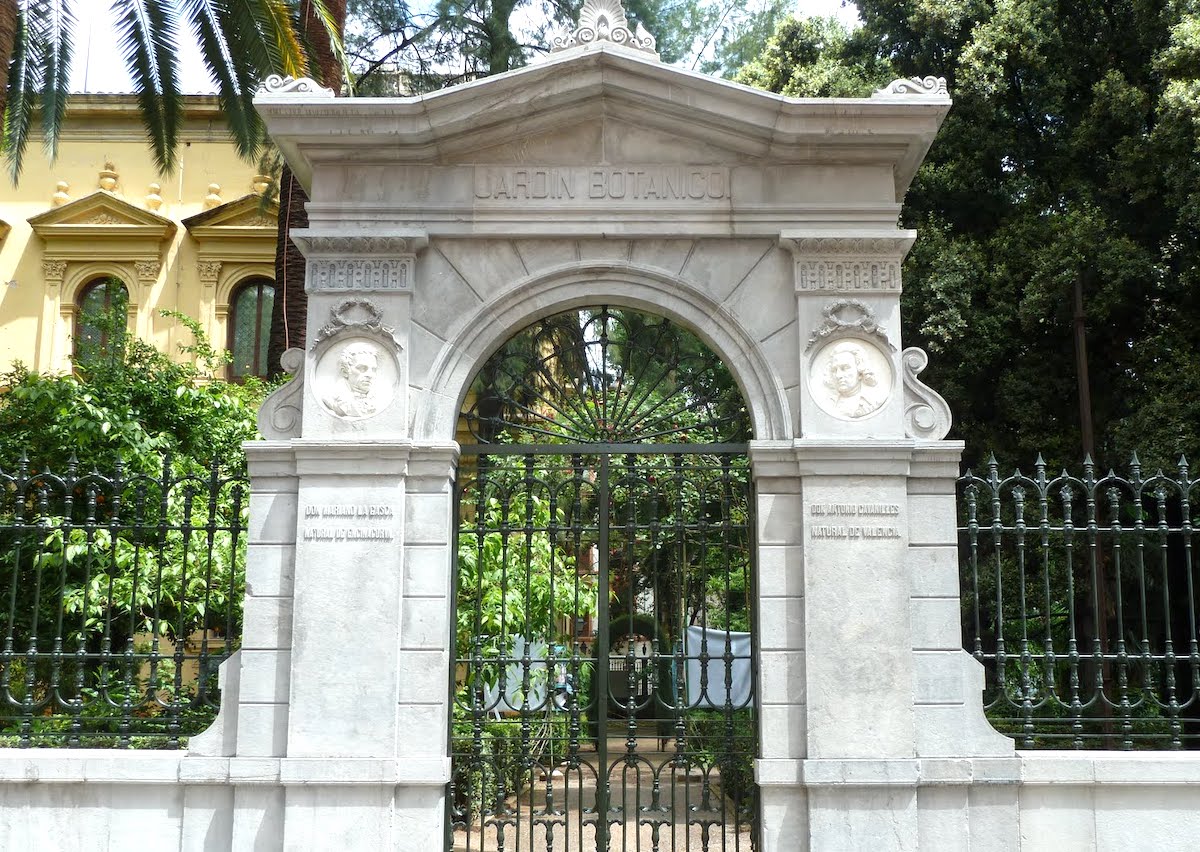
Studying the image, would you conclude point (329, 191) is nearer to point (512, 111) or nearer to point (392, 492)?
point (512, 111)

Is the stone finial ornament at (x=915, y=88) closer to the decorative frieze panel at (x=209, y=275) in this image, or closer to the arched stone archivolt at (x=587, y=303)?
the arched stone archivolt at (x=587, y=303)

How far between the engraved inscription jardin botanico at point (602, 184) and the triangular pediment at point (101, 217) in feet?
54.2

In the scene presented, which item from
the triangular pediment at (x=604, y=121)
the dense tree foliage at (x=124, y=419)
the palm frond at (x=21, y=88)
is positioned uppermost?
the palm frond at (x=21, y=88)

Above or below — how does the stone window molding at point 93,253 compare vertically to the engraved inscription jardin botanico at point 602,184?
above

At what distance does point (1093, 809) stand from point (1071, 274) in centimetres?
862

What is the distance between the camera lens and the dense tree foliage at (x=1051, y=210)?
1391cm

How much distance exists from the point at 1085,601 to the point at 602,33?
10598 mm

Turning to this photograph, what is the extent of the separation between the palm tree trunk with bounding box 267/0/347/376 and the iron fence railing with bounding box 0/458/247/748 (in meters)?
3.40

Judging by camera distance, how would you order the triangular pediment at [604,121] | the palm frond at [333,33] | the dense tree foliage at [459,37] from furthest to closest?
the dense tree foliage at [459,37]
the palm frond at [333,33]
the triangular pediment at [604,121]

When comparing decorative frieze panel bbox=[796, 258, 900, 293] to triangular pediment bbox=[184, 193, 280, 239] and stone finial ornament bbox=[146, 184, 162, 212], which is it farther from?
stone finial ornament bbox=[146, 184, 162, 212]

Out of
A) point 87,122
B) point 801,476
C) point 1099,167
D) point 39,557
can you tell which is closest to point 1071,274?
point 1099,167

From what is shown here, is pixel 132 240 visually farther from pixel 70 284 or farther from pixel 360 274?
pixel 360 274

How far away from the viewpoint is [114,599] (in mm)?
9664

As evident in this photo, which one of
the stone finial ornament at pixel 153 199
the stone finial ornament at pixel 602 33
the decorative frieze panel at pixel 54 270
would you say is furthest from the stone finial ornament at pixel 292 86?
the decorative frieze panel at pixel 54 270
